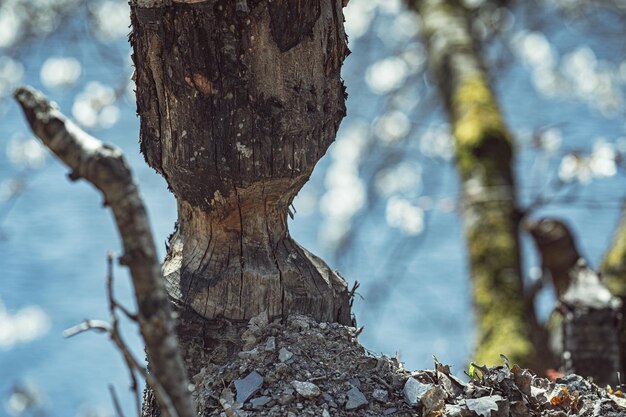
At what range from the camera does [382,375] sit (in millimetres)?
1248

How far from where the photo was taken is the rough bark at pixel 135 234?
844mm

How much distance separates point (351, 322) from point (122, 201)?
25.1 inches

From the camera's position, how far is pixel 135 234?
843 mm

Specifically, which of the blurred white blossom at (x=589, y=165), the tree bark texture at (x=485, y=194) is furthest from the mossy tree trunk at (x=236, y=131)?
the blurred white blossom at (x=589, y=165)

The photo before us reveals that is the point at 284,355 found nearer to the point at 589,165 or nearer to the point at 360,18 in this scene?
the point at 589,165

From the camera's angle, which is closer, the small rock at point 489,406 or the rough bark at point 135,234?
the rough bark at point 135,234

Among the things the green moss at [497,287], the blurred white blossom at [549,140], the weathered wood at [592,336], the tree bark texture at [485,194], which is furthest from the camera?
the blurred white blossom at [549,140]

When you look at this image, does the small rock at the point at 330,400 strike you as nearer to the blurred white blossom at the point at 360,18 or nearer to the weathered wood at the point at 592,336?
the weathered wood at the point at 592,336

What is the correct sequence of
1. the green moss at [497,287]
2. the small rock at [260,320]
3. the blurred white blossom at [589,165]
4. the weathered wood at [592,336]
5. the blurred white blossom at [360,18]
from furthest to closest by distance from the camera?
the blurred white blossom at [360,18], the blurred white blossom at [589,165], the green moss at [497,287], the weathered wood at [592,336], the small rock at [260,320]

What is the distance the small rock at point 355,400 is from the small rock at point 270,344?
127 millimetres

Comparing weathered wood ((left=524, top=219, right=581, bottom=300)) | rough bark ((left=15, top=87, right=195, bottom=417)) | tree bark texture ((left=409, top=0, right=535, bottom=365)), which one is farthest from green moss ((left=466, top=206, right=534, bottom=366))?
rough bark ((left=15, top=87, right=195, bottom=417))

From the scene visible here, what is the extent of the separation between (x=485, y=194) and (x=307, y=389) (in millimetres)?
1771

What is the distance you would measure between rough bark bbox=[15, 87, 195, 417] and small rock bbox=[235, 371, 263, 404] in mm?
318

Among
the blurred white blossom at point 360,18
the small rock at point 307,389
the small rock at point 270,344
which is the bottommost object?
the small rock at point 307,389
